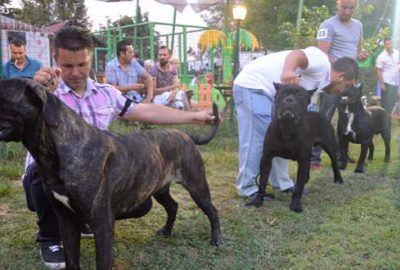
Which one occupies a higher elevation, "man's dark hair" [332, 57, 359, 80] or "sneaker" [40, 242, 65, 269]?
"man's dark hair" [332, 57, 359, 80]

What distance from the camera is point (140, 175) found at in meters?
2.81

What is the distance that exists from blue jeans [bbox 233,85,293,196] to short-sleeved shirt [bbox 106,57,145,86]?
4.09 m

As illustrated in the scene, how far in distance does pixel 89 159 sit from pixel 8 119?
459 millimetres

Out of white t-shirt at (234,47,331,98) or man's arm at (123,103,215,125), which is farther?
white t-shirt at (234,47,331,98)

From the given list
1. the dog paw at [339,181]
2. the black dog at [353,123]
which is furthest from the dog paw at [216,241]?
the black dog at [353,123]

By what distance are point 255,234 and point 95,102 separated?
1795mm

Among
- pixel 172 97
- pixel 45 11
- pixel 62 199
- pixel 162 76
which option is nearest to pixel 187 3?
pixel 162 76

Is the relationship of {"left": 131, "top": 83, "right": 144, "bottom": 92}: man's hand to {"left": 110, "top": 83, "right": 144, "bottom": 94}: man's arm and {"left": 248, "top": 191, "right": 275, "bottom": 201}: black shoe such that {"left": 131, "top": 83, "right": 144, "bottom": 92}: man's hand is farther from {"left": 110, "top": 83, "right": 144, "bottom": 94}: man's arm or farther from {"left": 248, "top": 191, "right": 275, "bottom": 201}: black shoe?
{"left": 248, "top": 191, "right": 275, "bottom": 201}: black shoe

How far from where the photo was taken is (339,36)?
652 centimetres

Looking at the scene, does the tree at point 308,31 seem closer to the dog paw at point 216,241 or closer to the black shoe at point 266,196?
the black shoe at point 266,196

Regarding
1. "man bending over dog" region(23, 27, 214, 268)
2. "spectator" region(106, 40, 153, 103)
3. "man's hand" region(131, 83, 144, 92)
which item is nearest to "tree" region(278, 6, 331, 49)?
"spectator" region(106, 40, 153, 103)

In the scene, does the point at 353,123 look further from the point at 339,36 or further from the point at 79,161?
the point at 79,161

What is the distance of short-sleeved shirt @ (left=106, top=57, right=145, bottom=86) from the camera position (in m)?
8.45

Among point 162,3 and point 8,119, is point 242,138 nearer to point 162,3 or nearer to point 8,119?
point 8,119
